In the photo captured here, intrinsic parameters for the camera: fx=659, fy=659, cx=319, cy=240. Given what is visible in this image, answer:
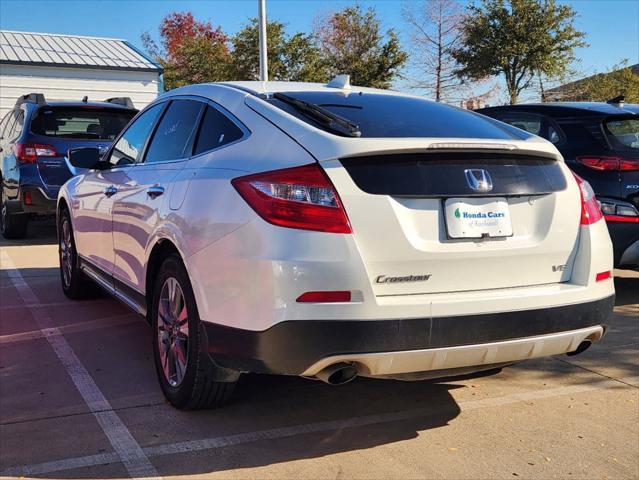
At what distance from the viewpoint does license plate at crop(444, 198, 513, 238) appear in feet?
9.16

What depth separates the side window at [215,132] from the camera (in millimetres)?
3248

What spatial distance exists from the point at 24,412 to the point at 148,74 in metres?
16.7

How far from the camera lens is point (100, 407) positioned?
11.4 feet

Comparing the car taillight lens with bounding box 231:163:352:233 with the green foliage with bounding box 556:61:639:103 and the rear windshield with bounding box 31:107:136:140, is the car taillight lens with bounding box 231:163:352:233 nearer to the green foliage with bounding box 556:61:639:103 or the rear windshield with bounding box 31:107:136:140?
the rear windshield with bounding box 31:107:136:140

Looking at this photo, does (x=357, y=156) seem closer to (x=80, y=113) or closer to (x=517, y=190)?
(x=517, y=190)

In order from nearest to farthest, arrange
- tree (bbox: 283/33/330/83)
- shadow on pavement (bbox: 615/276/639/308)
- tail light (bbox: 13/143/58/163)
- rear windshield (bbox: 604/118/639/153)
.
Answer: rear windshield (bbox: 604/118/639/153)
shadow on pavement (bbox: 615/276/639/308)
tail light (bbox: 13/143/58/163)
tree (bbox: 283/33/330/83)

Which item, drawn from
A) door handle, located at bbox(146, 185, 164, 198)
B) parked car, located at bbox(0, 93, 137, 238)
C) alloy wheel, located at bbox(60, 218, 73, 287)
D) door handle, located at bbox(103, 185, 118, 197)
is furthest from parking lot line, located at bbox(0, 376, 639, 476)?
parked car, located at bbox(0, 93, 137, 238)

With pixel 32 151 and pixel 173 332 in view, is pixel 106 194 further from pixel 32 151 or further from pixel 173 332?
pixel 32 151

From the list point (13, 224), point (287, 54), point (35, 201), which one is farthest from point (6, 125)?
point (287, 54)

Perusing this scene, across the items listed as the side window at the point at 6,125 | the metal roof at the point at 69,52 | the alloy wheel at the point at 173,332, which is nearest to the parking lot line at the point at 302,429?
the alloy wheel at the point at 173,332

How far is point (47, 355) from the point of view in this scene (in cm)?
434

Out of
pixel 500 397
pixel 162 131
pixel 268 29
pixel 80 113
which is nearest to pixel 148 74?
pixel 268 29

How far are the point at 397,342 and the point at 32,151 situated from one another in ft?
23.4

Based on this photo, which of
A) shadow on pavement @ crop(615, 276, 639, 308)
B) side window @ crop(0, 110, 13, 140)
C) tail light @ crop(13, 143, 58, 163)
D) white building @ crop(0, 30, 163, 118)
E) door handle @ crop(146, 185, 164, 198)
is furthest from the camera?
white building @ crop(0, 30, 163, 118)
